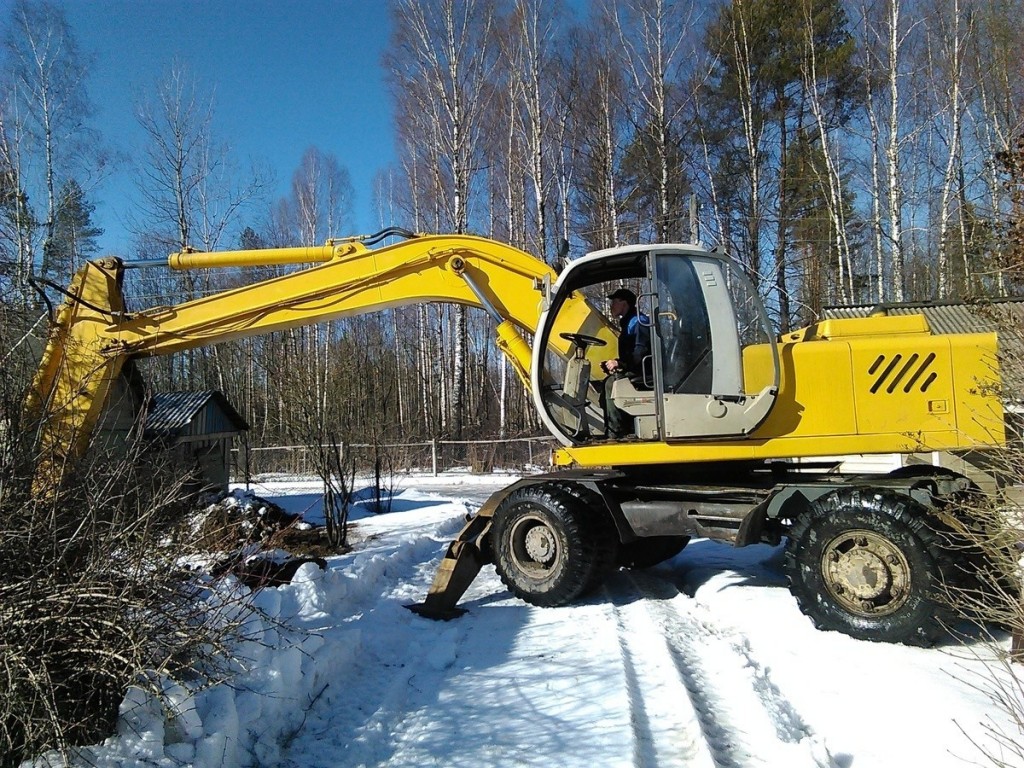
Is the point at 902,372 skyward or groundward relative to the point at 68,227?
groundward

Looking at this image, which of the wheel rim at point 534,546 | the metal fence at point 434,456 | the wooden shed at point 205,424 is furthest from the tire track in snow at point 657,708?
the metal fence at point 434,456

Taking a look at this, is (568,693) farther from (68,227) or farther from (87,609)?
(68,227)

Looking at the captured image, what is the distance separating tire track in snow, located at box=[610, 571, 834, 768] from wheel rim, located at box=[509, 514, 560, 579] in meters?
0.82

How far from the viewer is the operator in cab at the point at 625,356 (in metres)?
6.44

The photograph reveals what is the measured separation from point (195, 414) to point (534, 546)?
36.6 feet

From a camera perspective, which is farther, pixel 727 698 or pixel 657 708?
pixel 727 698

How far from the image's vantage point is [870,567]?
5.12 metres

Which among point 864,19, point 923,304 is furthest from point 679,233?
point 923,304

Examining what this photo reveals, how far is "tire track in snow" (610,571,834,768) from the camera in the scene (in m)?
3.55

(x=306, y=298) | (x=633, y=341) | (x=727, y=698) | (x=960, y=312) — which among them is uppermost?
(x=960, y=312)

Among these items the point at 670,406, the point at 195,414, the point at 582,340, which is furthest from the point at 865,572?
the point at 195,414

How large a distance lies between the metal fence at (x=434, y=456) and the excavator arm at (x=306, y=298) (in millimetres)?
15578

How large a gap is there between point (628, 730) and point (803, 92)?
24002mm

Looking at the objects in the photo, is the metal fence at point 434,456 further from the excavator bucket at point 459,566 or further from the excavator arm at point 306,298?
the excavator bucket at point 459,566
